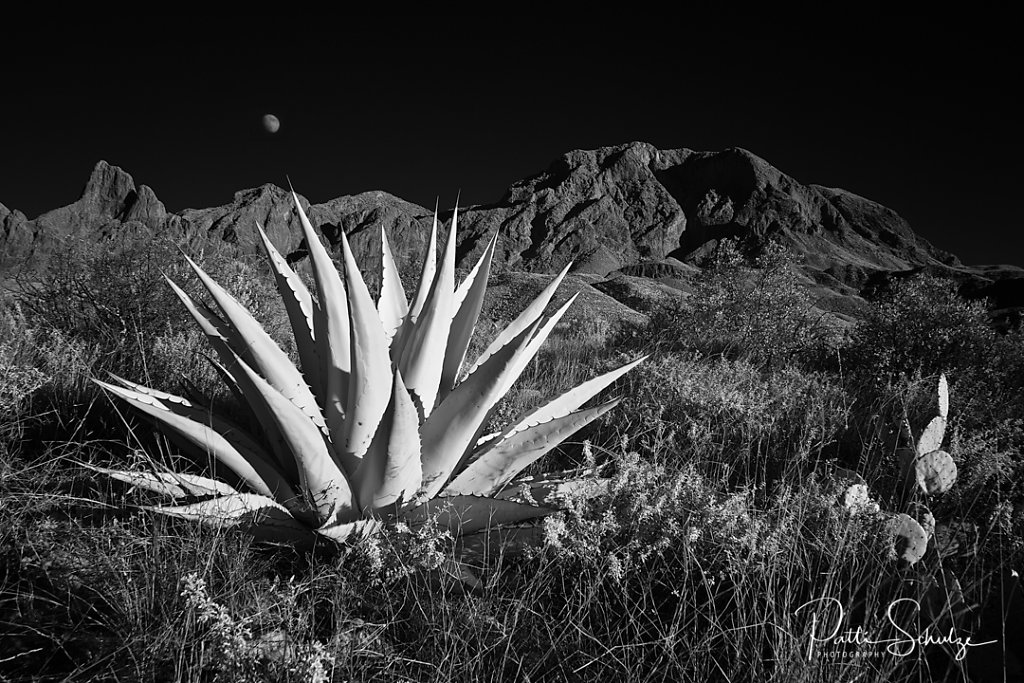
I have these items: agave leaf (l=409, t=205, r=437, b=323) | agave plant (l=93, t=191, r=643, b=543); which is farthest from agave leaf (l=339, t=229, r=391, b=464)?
agave leaf (l=409, t=205, r=437, b=323)

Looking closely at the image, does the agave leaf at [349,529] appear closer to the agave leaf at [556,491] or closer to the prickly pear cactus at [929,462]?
the agave leaf at [556,491]

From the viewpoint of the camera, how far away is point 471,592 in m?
1.67

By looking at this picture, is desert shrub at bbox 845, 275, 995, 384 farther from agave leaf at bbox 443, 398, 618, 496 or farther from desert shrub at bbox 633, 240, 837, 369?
agave leaf at bbox 443, 398, 618, 496

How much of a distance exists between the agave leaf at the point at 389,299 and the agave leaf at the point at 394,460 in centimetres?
71

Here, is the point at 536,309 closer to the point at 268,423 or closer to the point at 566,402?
the point at 566,402

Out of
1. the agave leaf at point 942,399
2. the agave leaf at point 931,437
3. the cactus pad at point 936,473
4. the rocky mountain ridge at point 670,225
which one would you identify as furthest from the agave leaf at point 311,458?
the rocky mountain ridge at point 670,225

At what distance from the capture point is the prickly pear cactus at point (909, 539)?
1987 millimetres

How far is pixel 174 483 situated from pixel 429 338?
0.93 m

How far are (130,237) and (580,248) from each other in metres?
164

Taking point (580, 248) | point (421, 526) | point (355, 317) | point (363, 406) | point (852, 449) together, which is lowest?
point (580, 248)

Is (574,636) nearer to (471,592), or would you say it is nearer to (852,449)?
(471,592)

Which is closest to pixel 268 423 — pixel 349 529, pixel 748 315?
pixel 349 529

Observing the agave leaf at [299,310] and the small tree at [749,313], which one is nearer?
the agave leaf at [299,310]

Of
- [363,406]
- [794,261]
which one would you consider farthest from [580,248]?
[363,406]
